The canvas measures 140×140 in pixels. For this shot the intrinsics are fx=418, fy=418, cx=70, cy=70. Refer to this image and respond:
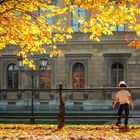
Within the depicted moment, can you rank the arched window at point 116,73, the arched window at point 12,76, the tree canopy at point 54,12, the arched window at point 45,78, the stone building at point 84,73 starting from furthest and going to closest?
the arched window at point 12,76
the arched window at point 45,78
the arched window at point 116,73
the stone building at point 84,73
the tree canopy at point 54,12

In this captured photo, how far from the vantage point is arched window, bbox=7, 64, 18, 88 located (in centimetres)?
3681

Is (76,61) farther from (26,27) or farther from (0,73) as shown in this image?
(26,27)

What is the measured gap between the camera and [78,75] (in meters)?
35.8

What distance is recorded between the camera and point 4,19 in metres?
14.3

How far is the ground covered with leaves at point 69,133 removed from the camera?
11.6 meters

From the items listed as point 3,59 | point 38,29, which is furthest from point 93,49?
point 38,29

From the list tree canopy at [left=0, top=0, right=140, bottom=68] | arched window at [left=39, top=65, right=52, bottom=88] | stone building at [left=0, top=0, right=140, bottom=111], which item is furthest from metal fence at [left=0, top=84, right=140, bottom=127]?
tree canopy at [left=0, top=0, right=140, bottom=68]

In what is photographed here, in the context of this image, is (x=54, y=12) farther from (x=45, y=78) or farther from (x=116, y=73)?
(x=45, y=78)

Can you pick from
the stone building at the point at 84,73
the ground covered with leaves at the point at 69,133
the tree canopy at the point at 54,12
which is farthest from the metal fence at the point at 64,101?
the ground covered with leaves at the point at 69,133

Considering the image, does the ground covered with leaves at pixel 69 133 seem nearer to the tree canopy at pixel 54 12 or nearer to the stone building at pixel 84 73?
the tree canopy at pixel 54 12

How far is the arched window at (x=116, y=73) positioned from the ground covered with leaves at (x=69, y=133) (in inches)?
853

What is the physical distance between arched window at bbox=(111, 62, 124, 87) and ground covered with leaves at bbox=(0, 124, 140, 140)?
21.7 meters

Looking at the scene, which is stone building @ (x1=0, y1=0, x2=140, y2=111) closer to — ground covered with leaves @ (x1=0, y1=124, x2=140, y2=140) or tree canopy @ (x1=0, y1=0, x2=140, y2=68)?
tree canopy @ (x1=0, y1=0, x2=140, y2=68)

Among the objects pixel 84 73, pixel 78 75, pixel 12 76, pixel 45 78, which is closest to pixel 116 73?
pixel 84 73
